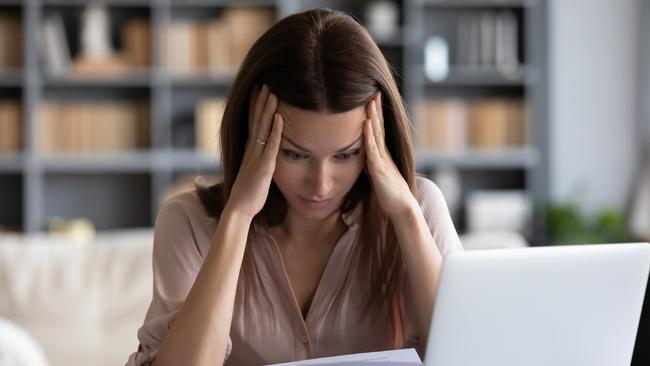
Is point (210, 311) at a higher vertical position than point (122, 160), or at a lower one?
lower

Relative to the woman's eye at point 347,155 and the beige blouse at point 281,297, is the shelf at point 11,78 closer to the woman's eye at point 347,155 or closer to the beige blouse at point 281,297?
the beige blouse at point 281,297

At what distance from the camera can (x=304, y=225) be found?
169cm

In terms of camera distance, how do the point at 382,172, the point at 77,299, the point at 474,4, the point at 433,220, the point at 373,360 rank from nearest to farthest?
the point at 373,360, the point at 382,172, the point at 433,220, the point at 77,299, the point at 474,4

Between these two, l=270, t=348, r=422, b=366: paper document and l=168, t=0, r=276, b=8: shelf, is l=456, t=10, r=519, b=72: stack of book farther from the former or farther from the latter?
l=270, t=348, r=422, b=366: paper document

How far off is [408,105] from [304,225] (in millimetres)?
3359

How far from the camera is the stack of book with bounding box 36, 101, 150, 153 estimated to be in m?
4.80

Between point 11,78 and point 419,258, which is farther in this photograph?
point 11,78

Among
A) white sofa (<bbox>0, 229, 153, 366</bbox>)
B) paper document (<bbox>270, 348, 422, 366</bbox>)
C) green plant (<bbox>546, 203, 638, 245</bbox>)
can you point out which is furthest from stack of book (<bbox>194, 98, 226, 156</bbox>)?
paper document (<bbox>270, 348, 422, 366</bbox>)

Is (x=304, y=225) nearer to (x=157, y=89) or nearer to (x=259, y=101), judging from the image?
(x=259, y=101)

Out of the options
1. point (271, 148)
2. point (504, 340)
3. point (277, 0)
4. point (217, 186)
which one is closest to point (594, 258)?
point (504, 340)

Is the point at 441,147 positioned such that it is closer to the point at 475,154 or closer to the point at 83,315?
the point at 475,154

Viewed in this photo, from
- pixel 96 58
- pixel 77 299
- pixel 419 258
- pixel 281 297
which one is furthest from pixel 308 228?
pixel 96 58

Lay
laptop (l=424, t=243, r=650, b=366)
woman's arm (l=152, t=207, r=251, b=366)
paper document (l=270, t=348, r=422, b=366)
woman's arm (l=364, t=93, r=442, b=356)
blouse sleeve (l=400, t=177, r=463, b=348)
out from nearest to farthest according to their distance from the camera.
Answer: laptop (l=424, t=243, r=650, b=366) → paper document (l=270, t=348, r=422, b=366) → woman's arm (l=152, t=207, r=251, b=366) → woman's arm (l=364, t=93, r=442, b=356) → blouse sleeve (l=400, t=177, r=463, b=348)

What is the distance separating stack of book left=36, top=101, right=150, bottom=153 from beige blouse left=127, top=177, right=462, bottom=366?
3.29 meters
